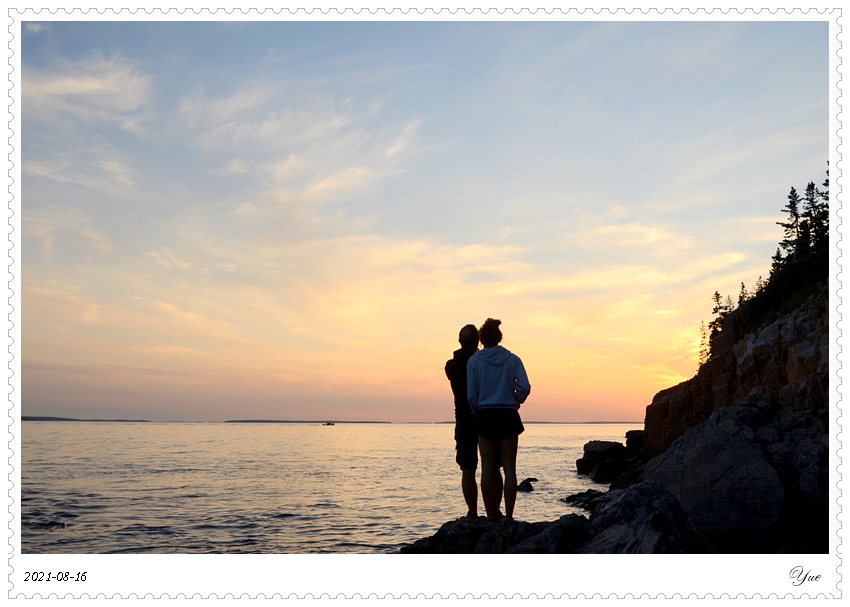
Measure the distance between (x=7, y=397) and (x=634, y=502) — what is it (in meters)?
6.93

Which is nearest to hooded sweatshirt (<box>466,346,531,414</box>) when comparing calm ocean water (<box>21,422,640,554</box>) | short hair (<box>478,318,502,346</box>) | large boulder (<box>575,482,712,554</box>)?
short hair (<box>478,318,502,346</box>)

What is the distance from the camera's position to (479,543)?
749 cm

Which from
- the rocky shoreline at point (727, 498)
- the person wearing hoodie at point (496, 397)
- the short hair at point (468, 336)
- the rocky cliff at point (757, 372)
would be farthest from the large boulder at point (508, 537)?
the rocky cliff at point (757, 372)

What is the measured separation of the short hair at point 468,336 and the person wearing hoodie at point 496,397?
0.66m

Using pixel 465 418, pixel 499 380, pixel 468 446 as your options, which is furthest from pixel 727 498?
pixel 499 380

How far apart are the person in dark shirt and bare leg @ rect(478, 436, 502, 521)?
8.5 inches

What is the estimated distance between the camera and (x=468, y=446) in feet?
27.1

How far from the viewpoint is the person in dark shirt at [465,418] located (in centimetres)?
825

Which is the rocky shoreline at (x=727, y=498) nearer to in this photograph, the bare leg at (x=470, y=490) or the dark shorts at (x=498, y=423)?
the bare leg at (x=470, y=490)

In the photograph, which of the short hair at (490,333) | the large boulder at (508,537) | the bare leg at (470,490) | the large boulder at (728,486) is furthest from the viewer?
the large boulder at (728,486)

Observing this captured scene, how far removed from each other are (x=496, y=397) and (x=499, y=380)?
22cm

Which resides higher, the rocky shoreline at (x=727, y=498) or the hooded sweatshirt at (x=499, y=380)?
the hooded sweatshirt at (x=499, y=380)
